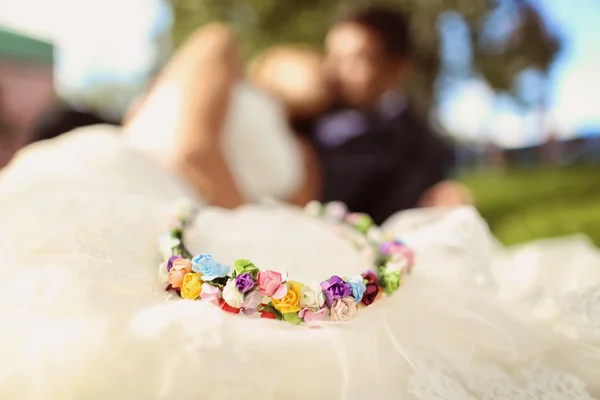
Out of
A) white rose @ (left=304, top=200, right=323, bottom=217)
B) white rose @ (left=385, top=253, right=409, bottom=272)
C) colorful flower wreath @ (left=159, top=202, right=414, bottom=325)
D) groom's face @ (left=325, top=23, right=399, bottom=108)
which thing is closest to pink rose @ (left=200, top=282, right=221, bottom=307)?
colorful flower wreath @ (left=159, top=202, right=414, bottom=325)

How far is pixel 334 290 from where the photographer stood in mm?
608

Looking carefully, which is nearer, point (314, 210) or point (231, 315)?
point (231, 315)

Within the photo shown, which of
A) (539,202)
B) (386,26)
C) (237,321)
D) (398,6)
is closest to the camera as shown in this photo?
(237,321)

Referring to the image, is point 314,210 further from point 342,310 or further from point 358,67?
point 358,67

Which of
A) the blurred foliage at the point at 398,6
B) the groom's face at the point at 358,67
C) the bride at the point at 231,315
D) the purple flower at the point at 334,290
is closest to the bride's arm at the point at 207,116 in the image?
the bride at the point at 231,315

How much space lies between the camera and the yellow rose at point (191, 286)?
A: 1.97 feet

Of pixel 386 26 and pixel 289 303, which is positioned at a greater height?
pixel 386 26

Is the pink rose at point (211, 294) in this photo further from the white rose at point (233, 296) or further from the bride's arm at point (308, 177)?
the bride's arm at point (308, 177)

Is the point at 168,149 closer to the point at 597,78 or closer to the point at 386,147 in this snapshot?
the point at 386,147

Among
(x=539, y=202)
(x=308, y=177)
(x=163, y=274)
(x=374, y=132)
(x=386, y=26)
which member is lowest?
(x=539, y=202)

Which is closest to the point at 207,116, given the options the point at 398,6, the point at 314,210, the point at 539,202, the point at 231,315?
the point at 314,210

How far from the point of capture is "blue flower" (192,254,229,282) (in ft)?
1.98

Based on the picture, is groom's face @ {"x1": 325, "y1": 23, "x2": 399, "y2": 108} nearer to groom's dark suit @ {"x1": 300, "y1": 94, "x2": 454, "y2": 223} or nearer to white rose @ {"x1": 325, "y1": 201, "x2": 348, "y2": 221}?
groom's dark suit @ {"x1": 300, "y1": 94, "x2": 454, "y2": 223}

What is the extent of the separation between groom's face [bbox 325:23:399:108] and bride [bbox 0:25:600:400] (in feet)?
2.95
